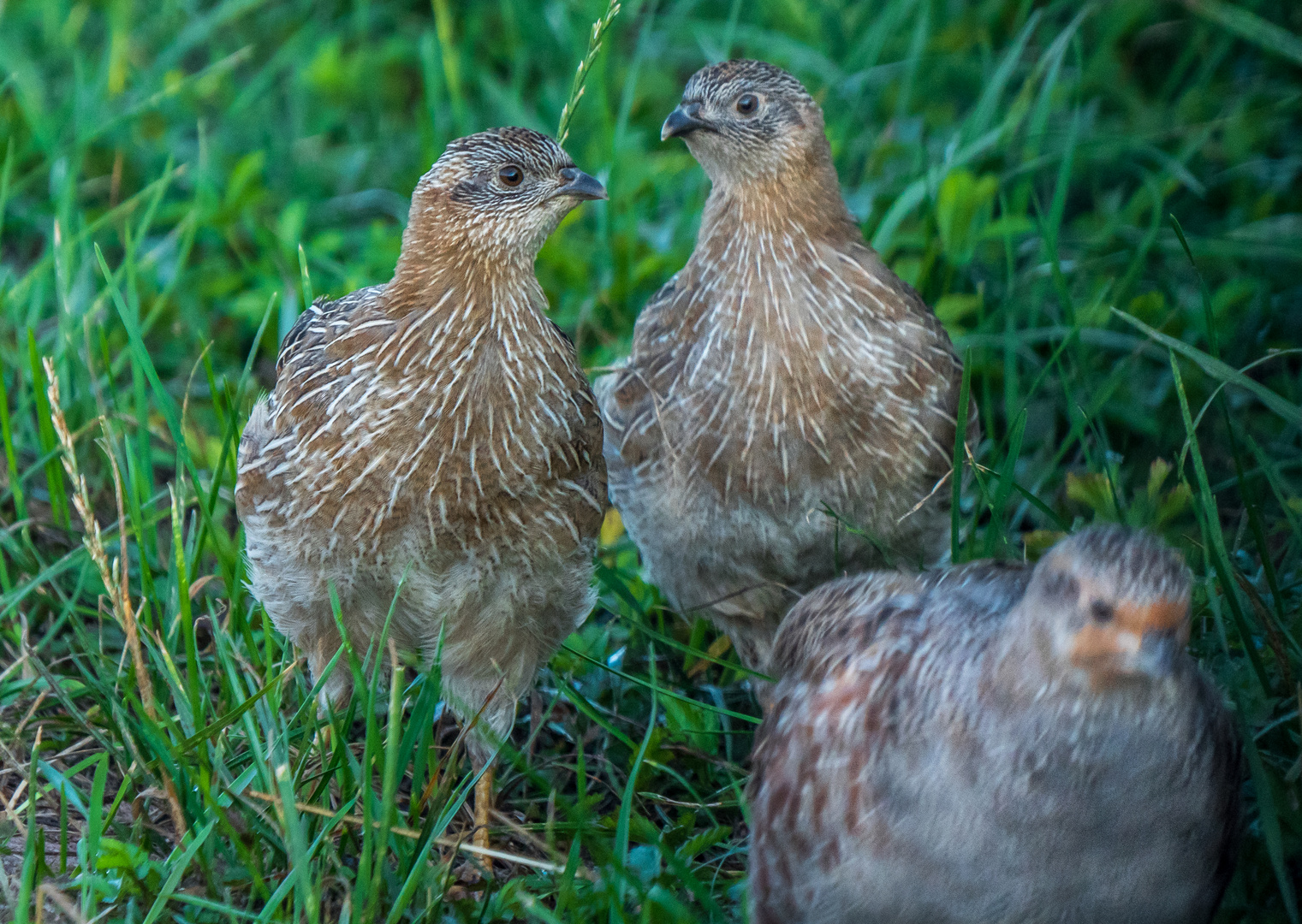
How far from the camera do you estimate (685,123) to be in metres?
3.72

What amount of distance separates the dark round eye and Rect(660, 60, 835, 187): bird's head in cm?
186

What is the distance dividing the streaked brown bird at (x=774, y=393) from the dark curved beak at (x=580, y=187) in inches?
19.6

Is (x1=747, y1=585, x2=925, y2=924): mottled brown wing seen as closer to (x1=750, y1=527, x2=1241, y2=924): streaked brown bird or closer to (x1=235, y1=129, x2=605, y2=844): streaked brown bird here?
(x1=750, y1=527, x2=1241, y2=924): streaked brown bird

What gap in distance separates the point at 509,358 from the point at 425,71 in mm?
3004

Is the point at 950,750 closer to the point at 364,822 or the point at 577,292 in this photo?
the point at 364,822

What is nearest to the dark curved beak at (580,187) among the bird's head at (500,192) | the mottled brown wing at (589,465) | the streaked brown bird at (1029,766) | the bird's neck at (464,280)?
the bird's head at (500,192)

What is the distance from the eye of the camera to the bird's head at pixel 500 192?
3.16 meters

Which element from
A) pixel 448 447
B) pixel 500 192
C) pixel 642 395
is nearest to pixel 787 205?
pixel 642 395

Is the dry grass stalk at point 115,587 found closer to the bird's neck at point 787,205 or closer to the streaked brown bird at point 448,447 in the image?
the streaked brown bird at point 448,447

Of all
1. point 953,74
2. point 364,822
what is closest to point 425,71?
point 953,74

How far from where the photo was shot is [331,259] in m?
5.30

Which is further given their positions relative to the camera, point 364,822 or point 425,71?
point 425,71

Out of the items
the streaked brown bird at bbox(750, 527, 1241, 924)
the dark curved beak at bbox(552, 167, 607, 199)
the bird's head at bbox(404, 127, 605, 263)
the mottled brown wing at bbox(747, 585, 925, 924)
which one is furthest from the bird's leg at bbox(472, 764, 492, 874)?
the dark curved beak at bbox(552, 167, 607, 199)

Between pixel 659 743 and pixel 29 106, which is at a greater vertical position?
pixel 29 106
